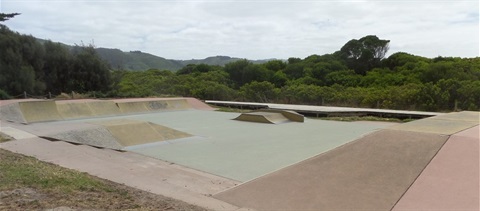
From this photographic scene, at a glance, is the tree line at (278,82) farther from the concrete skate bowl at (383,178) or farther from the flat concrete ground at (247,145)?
the concrete skate bowl at (383,178)

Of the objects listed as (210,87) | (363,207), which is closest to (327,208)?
(363,207)

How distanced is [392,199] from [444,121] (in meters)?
4.28

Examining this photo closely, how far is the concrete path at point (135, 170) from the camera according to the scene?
4.62 meters

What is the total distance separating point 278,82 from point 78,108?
20.3 meters

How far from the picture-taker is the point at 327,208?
396cm

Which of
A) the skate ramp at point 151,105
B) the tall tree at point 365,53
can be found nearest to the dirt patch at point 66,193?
the skate ramp at point 151,105

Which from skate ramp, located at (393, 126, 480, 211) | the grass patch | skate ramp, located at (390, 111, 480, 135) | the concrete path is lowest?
the concrete path

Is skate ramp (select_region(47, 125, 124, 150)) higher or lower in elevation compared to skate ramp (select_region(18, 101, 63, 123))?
lower

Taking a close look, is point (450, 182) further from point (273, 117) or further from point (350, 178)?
point (273, 117)

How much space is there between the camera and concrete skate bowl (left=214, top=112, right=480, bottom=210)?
397 centimetres

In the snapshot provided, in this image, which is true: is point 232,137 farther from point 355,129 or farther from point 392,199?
point 392,199

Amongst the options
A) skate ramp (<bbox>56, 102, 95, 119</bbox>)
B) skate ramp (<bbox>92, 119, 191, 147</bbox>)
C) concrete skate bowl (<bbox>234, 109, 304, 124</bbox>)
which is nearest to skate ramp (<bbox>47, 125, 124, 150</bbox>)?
skate ramp (<bbox>92, 119, 191, 147</bbox>)

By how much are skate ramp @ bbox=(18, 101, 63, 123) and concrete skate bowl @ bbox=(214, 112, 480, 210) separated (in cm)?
1008

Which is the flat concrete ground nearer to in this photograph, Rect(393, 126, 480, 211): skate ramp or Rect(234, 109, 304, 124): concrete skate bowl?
Rect(234, 109, 304, 124): concrete skate bowl
